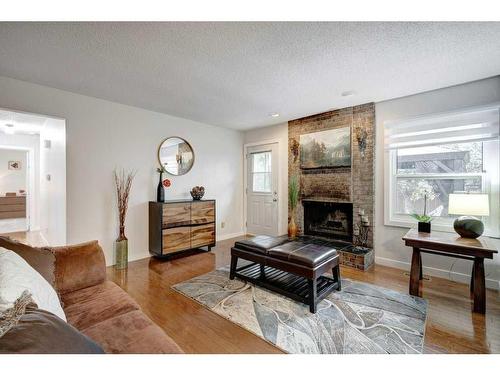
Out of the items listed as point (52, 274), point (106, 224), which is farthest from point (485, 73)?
point (106, 224)

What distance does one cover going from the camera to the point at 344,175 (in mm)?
3670

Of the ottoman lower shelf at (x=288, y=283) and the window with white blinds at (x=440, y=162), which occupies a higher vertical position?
the window with white blinds at (x=440, y=162)

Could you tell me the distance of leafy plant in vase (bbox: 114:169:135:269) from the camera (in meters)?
3.17

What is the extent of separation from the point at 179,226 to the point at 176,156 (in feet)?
4.10

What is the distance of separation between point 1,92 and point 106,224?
1851mm

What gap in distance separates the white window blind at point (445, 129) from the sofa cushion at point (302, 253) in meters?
1.96

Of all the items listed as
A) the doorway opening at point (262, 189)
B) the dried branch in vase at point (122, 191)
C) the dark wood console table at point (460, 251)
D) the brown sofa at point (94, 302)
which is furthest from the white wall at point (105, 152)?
the dark wood console table at point (460, 251)

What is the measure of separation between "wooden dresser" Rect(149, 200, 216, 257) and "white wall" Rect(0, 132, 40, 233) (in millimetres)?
4122

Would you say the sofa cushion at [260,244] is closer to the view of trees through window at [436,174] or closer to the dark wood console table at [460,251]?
the dark wood console table at [460,251]

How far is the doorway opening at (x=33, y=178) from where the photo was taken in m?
3.18

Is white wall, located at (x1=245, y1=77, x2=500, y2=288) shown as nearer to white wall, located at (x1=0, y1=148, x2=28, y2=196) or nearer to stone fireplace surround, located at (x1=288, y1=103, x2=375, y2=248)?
stone fireplace surround, located at (x1=288, y1=103, x2=375, y2=248)

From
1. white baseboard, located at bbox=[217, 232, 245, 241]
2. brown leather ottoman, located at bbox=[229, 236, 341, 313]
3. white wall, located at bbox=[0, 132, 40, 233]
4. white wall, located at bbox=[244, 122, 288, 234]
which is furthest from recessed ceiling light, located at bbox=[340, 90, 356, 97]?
white wall, located at bbox=[0, 132, 40, 233]

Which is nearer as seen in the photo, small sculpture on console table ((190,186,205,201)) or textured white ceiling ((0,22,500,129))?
textured white ceiling ((0,22,500,129))

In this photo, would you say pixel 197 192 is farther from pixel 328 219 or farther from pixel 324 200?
pixel 328 219
